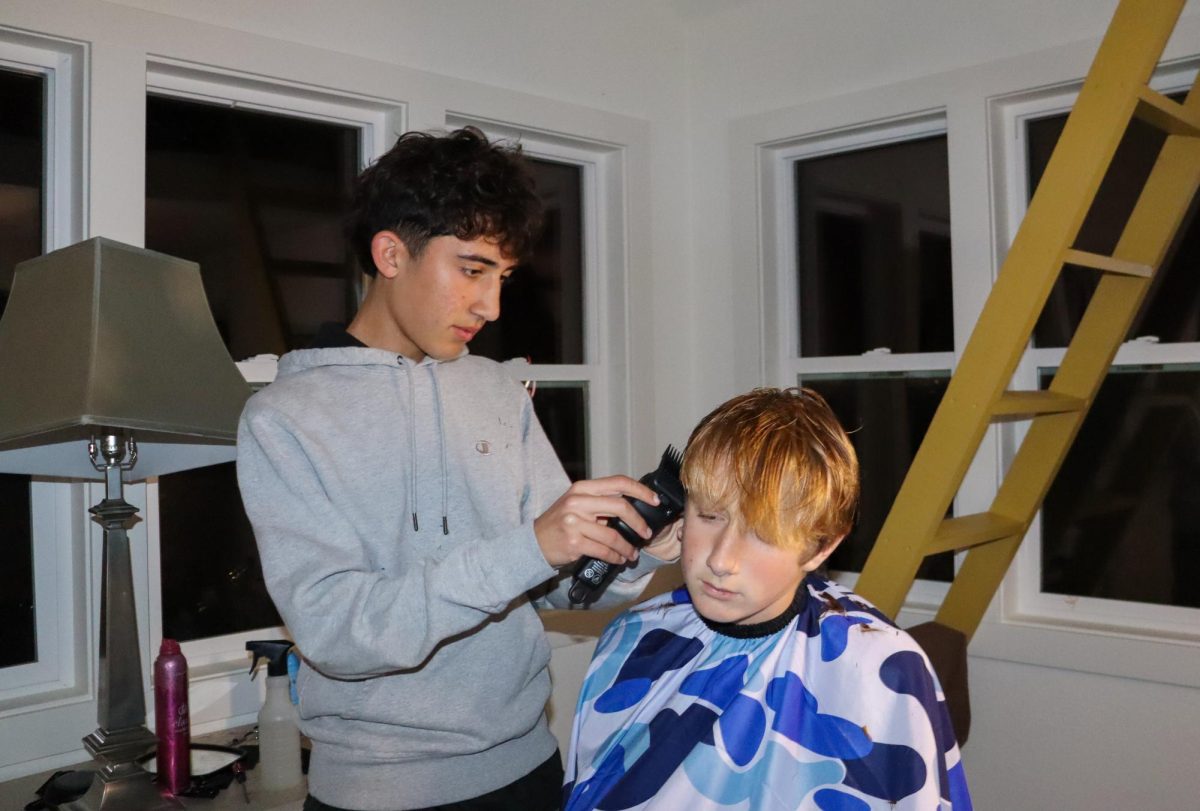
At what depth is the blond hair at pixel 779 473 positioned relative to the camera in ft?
4.39

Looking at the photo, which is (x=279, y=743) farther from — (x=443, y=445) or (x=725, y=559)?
(x=725, y=559)

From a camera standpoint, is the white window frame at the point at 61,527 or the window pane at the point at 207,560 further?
the window pane at the point at 207,560

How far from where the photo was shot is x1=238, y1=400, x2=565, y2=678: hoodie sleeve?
1.21 m

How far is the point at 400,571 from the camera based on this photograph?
4.55ft

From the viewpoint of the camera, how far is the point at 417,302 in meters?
1.44

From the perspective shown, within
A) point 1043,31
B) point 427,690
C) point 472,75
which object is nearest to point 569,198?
point 472,75

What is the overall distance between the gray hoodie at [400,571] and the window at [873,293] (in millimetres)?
1567

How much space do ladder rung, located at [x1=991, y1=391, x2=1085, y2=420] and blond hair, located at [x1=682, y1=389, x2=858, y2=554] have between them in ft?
2.14

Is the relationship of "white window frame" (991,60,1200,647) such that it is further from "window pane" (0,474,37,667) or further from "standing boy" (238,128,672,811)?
"window pane" (0,474,37,667)

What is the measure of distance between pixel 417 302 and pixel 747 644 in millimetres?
659

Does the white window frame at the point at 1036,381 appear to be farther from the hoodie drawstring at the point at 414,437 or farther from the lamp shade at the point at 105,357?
the lamp shade at the point at 105,357

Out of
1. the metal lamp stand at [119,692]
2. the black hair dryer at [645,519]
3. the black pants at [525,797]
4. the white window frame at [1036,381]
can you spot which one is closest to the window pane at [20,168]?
the metal lamp stand at [119,692]

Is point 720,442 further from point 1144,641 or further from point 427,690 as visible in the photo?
point 1144,641

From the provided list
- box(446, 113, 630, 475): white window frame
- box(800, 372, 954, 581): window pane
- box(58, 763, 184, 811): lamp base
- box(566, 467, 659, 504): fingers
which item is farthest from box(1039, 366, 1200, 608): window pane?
box(58, 763, 184, 811): lamp base
